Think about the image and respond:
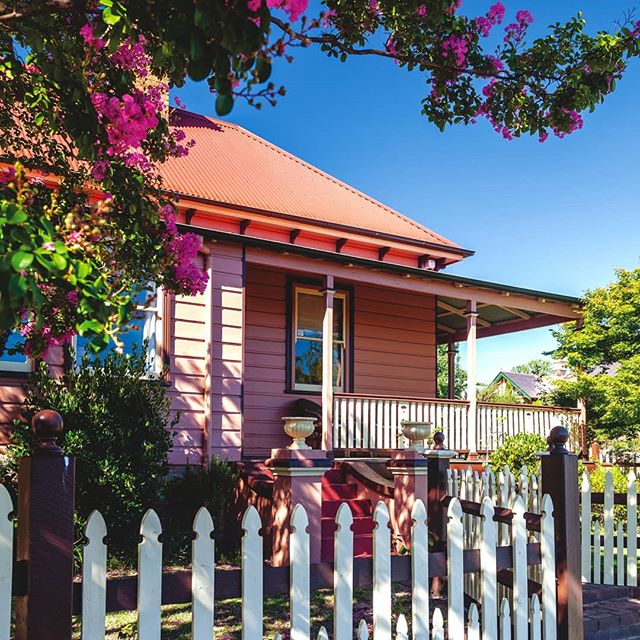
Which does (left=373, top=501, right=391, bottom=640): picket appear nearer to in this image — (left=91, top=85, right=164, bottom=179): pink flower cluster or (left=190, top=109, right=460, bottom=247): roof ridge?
(left=91, top=85, right=164, bottom=179): pink flower cluster

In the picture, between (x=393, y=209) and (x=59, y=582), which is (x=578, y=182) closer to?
(x=393, y=209)

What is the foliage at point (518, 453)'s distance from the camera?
1299 centimetres

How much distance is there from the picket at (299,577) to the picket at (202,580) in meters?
0.41

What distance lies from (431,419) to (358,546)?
15.4 feet

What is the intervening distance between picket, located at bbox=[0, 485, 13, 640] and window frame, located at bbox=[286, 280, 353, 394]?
1061 cm

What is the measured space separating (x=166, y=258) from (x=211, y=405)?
17.0 feet

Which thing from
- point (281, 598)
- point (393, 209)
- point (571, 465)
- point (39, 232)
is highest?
point (393, 209)

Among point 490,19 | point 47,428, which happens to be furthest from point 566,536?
point 490,19

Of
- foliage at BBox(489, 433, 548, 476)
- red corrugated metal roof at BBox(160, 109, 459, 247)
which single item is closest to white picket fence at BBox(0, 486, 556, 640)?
foliage at BBox(489, 433, 548, 476)

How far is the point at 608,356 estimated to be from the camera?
2033 centimetres

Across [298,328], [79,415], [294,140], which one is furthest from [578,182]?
[79,415]

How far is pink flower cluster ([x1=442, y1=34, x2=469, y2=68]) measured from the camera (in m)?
5.74

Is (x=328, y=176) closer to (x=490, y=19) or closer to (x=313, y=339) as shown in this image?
(x=313, y=339)

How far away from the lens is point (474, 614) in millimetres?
4281
